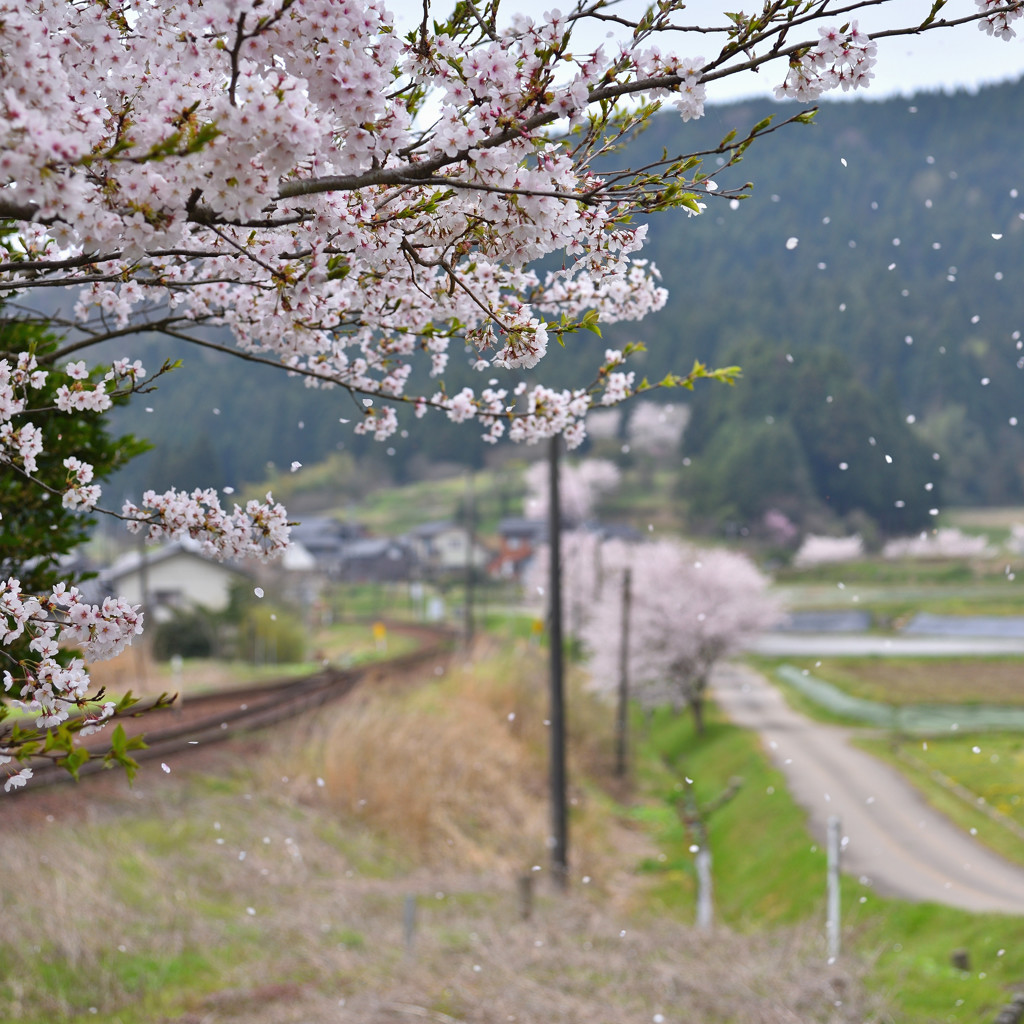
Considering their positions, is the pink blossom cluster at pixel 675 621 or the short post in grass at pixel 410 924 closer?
the short post in grass at pixel 410 924

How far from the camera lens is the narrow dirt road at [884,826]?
12469 mm

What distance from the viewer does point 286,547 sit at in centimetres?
278

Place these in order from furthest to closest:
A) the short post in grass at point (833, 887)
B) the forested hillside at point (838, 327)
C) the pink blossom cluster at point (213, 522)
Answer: the forested hillside at point (838, 327) → the short post in grass at point (833, 887) → the pink blossom cluster at point (213, 522)

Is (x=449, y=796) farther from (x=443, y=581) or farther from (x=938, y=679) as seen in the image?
(x=443, y=581)

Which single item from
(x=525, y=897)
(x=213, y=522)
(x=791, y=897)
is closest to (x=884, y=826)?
(x=791, y=897)

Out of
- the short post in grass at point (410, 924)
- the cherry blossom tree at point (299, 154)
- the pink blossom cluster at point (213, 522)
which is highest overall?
the cherry blossom tree at point (299, 154)

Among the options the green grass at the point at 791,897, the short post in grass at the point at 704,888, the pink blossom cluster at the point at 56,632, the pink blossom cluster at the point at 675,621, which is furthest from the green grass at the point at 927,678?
the pink blossom cluster at the point at 56,632

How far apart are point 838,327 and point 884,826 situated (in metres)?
61.7

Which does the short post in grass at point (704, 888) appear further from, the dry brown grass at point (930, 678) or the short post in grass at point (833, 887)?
the dry brown grass at point (930, 678)

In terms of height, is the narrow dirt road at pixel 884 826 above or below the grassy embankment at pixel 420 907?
below

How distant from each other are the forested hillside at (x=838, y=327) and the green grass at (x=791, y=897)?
9.52 metres

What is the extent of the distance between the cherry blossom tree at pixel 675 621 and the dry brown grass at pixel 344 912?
16.2m

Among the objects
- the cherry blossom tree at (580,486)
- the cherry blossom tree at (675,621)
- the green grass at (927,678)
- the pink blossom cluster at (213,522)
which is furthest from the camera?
the cherry blossom tree at (580,486)

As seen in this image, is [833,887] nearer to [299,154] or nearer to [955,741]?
[299,154]
